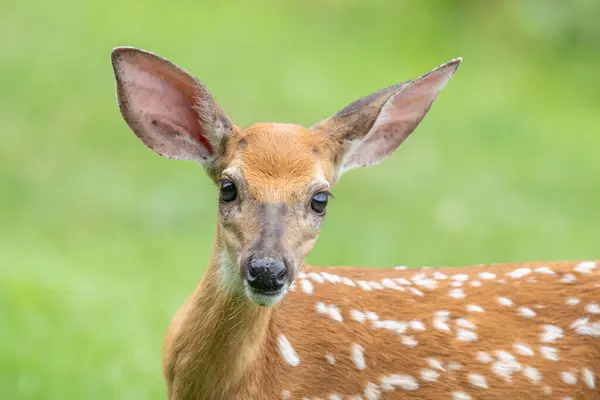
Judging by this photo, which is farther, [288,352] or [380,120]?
[380,120]

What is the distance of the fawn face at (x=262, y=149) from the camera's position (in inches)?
181

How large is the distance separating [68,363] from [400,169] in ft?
16.9

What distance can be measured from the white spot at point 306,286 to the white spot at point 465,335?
0.61m

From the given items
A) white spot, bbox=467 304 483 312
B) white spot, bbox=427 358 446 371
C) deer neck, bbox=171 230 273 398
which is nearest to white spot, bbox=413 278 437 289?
white spot, bbox=467 304 483 312

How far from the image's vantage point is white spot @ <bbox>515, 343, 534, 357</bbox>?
524 cm

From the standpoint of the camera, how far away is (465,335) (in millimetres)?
5246

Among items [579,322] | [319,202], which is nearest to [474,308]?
[579,322]

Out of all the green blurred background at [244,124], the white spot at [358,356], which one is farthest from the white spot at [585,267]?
the green blurred background at [244,124]

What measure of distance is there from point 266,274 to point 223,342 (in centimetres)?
59

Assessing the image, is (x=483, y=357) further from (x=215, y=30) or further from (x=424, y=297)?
(x=215, y=30)

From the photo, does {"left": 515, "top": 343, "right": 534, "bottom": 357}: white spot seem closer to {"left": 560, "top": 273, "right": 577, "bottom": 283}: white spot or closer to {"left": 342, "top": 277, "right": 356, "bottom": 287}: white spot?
{"left": 560, "top": 273, "right": 577, "bottom": 283}: white spot

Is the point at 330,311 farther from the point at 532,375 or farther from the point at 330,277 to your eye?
the point at 532,375

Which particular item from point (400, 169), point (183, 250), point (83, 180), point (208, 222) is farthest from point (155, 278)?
point (400, 169)

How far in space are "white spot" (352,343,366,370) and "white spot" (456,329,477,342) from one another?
1.37 feet
